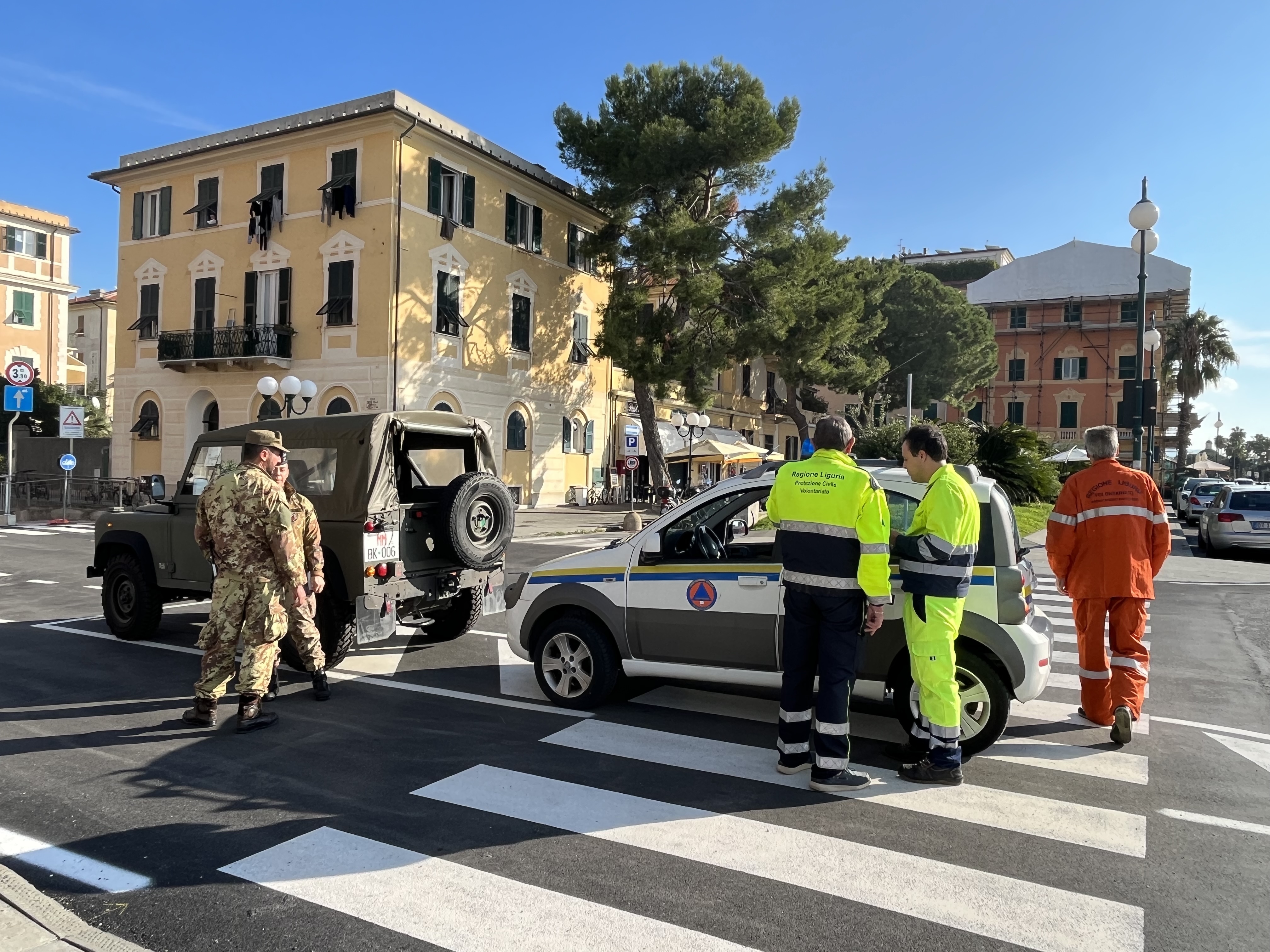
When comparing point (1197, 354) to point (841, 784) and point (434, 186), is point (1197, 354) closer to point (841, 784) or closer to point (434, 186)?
point (434, 186)

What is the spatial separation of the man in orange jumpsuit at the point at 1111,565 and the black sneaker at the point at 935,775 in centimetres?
151

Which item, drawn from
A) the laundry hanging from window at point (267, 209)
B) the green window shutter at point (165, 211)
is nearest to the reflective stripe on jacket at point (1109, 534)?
the laundry hanging from window at point (267, 209)

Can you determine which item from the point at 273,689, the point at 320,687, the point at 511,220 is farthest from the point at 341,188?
the point at 320,687

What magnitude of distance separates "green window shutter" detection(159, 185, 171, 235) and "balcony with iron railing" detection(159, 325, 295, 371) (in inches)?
150

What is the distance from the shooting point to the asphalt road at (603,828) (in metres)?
3.19

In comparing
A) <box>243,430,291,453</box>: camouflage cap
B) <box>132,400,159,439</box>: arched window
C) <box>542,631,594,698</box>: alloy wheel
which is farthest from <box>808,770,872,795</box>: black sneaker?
<box>132,400,159,439</box>: arched window

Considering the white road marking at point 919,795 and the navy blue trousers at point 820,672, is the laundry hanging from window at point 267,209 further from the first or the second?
the navy blue trousers at point 820,672

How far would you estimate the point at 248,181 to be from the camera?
2875 centimetres

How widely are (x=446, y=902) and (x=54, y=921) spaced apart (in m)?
1.38

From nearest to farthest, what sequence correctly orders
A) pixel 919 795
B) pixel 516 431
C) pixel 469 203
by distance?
pixel 919 795 → pixel 469 203 → pixel 516 431

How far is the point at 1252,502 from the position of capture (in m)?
17.9

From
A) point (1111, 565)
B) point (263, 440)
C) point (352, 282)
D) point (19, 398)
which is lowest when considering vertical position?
point (1111, 565)

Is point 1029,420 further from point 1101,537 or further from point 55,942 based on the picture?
point 55,942

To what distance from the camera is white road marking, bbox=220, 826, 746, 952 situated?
3.06 meters
